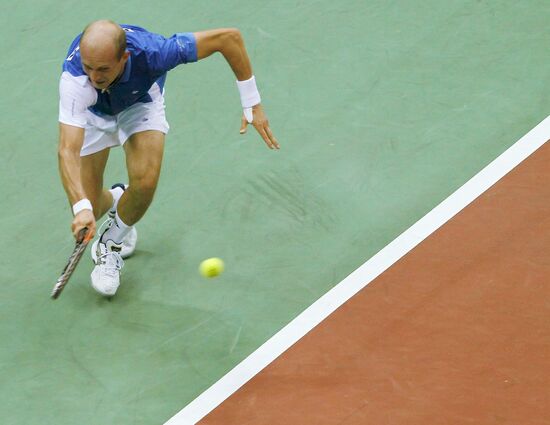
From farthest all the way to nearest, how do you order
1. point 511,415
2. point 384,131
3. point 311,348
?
1. point 384,131
2. point 311,348
3. point 511,415

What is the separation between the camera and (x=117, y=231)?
808 centimetres

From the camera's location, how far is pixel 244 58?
25.3 ft

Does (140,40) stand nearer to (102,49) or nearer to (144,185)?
(102,49)

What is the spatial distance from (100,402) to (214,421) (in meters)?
0.72

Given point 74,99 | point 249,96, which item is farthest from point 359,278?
point 74,99

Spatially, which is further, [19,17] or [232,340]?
[19,17]

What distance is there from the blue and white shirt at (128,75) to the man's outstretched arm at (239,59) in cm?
8

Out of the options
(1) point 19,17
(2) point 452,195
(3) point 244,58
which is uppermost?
(3) point 244,58

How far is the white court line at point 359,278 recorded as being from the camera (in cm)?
720

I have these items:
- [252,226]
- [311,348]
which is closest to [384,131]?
[252,226]

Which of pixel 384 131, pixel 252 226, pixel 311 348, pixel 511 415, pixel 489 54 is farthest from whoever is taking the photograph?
pixel 489 54

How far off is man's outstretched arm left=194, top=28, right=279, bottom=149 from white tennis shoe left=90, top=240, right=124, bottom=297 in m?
1.24

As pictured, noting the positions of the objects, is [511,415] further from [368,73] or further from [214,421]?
[368,73]

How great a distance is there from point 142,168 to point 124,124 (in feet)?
1.15
